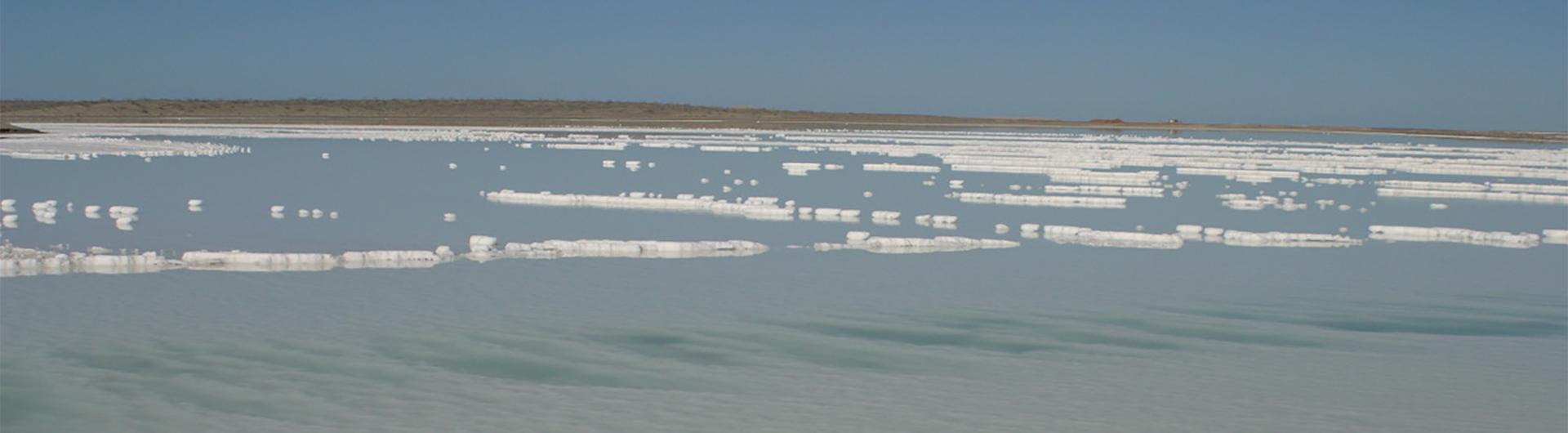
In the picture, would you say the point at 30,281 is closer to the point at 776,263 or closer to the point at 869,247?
the point at 776,263

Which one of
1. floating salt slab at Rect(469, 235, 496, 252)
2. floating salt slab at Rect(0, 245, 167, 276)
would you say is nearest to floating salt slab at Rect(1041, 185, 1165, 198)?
floating salt slab at Rect(469, 235, 496, 252)

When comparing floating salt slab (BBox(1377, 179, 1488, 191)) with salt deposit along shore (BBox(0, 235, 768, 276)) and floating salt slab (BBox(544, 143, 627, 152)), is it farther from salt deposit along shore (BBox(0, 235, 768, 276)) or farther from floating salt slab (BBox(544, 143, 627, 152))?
floating salt slab (BBox(544, 143, 627, 152))

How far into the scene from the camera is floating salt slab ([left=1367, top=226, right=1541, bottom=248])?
10.1 metres

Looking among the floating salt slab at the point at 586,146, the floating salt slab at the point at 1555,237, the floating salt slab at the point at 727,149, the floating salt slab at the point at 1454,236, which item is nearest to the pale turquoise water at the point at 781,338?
the floating salt slab at the point at 1454,236

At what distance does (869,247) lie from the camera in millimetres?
8906

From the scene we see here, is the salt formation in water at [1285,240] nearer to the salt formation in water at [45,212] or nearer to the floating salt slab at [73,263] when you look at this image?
the floating salt slab at [73,263]

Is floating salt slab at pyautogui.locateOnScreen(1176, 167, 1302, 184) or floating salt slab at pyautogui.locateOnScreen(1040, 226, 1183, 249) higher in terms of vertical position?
floating salt slab at pyautogui.locateOnScreen(1176, 167, 1302, 184)

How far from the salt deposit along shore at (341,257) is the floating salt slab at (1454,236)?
4.49 meters

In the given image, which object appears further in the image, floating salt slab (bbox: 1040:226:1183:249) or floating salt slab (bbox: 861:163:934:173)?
floating salt slab (bbox: 861:163:934:173)

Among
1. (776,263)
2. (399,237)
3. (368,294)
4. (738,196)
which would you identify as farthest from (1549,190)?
(368,294)

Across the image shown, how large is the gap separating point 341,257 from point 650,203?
4.31 metres

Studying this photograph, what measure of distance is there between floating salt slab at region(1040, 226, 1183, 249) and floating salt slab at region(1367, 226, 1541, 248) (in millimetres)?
1632

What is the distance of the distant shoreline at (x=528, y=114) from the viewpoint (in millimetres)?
58688

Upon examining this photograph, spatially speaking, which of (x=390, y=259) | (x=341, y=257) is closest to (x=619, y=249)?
(x=390, y=259)
